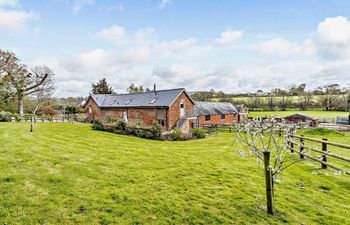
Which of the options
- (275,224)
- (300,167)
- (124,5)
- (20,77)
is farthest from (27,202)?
(20,77)

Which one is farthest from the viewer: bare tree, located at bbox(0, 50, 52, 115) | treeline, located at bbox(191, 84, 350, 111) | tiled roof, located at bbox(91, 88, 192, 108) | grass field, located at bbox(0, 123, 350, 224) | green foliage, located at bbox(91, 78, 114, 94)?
treeline, located at bbox(191, 84, 350, 111)

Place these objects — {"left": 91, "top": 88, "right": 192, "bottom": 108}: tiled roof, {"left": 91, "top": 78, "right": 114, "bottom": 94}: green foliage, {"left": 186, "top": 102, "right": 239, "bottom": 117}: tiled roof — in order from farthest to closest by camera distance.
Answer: {"left": 91, "top": 78, "right": 114, "bottom": 94}: green foliage < {"left": 186, "top": 102, "right": 239, "bottom": 117}: tiled roof < {"left": 91, "top": 88, "right": 192, "bottom": 108}: tiled roof

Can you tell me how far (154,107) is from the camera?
79.3ft

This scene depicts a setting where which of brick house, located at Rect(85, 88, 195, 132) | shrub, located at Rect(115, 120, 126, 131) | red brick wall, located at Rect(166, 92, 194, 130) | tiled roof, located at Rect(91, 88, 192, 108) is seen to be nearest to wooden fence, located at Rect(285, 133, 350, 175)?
shrub, located at Rect(115, 120, 126, 131)

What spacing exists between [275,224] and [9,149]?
11.4 meters

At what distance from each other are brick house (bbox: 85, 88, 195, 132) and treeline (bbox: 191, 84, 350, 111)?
3237cm

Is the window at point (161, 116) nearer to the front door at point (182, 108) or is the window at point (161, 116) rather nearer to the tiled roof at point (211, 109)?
the front door at point (182, 108)

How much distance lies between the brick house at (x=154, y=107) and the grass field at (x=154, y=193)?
1537 centimetres

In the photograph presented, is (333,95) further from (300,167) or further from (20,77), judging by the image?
(20,77)

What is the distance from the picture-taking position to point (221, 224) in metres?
3.92

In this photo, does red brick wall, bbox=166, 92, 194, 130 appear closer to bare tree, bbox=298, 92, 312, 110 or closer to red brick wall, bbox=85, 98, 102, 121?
red brick wall, bbox=85, 98, 102, 121

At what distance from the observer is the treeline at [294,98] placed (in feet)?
197

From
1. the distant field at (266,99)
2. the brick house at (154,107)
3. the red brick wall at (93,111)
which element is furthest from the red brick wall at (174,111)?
the distant field at (266,99)

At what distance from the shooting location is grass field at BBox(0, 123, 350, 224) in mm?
4117
